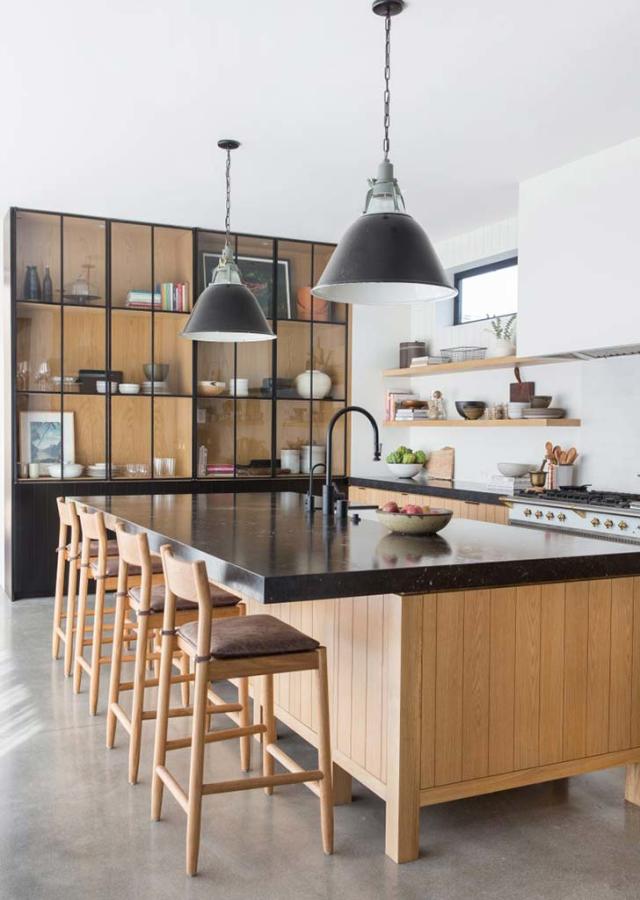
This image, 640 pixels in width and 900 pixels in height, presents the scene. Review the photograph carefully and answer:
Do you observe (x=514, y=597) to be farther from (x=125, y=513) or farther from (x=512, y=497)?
(x=512, y=497)

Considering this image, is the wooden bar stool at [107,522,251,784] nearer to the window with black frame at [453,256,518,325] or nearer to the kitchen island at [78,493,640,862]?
the kitchen island at [78,493,640,862]

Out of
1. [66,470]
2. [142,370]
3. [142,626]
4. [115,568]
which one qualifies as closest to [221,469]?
[142,370]

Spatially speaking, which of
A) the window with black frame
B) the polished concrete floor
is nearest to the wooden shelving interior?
the window with black frame

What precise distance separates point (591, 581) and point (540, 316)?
2.78 meters

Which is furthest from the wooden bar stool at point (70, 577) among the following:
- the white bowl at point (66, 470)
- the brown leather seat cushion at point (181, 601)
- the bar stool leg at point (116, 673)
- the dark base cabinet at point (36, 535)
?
the white bowl at point (66, 470)

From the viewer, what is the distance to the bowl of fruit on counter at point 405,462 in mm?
6832

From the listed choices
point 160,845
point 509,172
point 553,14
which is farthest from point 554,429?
point 160,845

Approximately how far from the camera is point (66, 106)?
14.1 feet

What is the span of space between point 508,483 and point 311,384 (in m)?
2.06

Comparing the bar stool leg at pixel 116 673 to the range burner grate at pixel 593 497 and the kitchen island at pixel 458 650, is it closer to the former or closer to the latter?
the kitchen island at pixel 458 650

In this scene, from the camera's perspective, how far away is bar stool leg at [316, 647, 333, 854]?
2582 millimetres

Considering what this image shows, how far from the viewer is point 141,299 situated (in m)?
6.68

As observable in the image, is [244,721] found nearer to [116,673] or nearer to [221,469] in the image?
[116,673]

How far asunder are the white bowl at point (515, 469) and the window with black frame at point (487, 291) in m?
1.18
